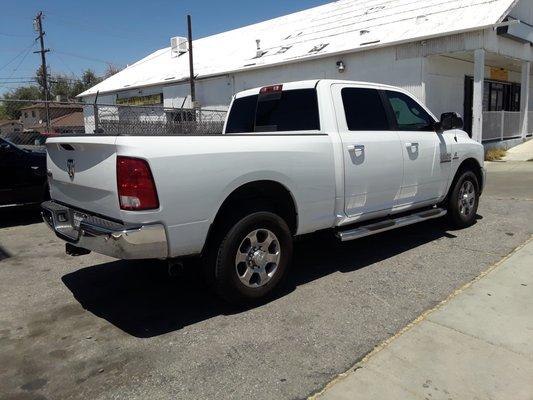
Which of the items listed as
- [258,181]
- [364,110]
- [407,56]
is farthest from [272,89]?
[407,56]

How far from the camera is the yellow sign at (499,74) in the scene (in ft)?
68.6

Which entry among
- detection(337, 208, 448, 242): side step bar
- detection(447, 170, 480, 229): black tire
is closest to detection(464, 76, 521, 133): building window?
detection(447, 170, 480, 229): black tire

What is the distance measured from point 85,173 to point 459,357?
120 inches

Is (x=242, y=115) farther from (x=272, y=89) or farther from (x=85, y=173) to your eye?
(x=85, y=173)

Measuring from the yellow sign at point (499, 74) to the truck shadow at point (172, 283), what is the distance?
17.2 metres

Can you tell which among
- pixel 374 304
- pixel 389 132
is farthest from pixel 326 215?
pixel 389 132

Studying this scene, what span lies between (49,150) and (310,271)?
280cm

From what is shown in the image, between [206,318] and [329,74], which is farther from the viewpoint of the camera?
[329,74]

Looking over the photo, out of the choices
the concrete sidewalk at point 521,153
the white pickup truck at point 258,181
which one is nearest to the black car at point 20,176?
the white pickup truck at point 258,181

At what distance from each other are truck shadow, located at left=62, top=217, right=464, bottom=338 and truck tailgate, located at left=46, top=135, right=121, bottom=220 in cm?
94

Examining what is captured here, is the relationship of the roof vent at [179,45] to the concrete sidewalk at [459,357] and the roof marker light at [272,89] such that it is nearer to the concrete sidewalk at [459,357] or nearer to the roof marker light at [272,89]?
the roof marker light at [272,89]

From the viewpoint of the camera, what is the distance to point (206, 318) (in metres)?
3.99

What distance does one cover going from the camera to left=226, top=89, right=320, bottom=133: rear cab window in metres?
4.89

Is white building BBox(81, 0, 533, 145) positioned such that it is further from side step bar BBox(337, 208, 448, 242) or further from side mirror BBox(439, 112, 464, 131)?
side step bar BBox(337, 208, 448, 242)
